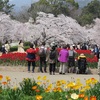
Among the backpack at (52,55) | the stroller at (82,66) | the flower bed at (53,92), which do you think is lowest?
the stroller at (82,66)

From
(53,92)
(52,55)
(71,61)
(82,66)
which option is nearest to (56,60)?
(52,55)

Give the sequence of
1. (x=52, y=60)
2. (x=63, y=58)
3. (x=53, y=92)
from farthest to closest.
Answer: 1. (x=63, y=58)
2. (x=52, y=60)
3. (x=53, y=92)

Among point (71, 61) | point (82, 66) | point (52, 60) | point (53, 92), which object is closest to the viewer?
point (53, 92)

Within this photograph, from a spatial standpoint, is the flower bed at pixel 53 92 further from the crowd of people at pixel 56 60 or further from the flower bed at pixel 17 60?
the flower bed at pixel 17 60

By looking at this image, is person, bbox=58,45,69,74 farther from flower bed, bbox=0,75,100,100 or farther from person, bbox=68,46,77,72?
flower bed, bbox=0,75,100,100

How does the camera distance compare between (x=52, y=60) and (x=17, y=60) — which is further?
(x=17, y=60)

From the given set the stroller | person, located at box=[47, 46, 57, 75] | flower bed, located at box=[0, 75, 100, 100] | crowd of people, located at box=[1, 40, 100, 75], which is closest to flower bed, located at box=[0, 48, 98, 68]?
crowd of people, located at box=[1, 40, 100, 75]

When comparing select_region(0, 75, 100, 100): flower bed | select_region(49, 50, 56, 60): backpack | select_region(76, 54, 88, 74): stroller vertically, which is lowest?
select_region(76, 54, 88, 74): stroller

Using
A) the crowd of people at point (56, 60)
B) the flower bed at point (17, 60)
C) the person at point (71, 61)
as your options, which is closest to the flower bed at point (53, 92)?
the crowd of people at point (56, 60)

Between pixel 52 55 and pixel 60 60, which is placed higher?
pixel 52 55

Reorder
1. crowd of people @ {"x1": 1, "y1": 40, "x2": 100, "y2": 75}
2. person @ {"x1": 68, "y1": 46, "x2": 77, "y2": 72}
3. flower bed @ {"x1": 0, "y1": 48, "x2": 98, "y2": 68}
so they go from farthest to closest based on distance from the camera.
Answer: flower bed @ {"x1": 0, "y1": 48, "x2": 98, "y2": 68} < person @ {"x1": 68, "y1": 46, "x2": 77, "y2": 72} < crowd of people @ {"x1": 1, "y1": 40, "x2": 100, "y2": 75}

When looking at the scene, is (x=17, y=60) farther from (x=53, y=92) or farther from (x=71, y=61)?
(x=53, y=92)

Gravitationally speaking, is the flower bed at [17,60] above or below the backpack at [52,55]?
below

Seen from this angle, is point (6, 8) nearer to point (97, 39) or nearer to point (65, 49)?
point (97, 39)
